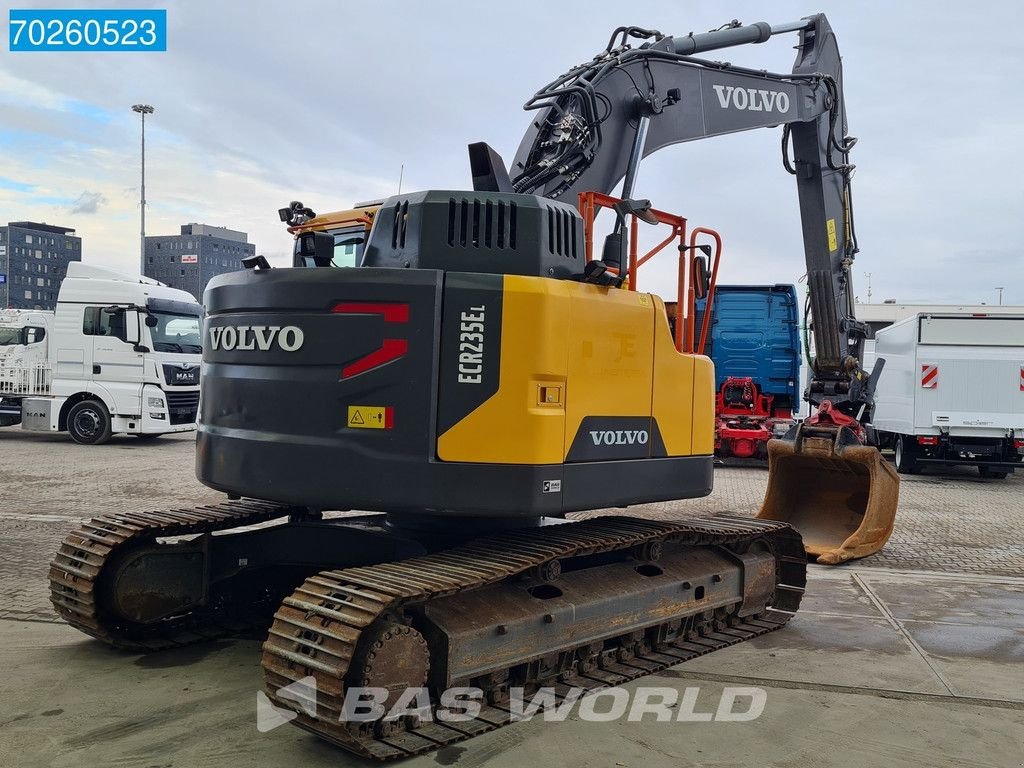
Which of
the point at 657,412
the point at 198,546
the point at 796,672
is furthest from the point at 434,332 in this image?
the point at 796,672

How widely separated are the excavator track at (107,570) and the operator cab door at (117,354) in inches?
515

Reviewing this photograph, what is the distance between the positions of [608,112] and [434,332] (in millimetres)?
3245

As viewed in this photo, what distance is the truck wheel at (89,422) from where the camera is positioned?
60.2ft

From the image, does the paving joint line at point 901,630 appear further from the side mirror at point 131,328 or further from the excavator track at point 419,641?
the side mirror at point 131,328

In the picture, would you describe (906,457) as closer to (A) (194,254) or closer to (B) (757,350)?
(B) (757,350)

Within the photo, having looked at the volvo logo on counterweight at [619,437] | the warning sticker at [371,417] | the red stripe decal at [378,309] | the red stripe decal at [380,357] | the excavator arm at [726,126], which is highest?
the excavator arm at [726,126]

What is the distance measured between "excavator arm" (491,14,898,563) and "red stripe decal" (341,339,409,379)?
4.19ft

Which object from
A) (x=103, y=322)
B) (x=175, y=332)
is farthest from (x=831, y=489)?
(x=103, y=322)

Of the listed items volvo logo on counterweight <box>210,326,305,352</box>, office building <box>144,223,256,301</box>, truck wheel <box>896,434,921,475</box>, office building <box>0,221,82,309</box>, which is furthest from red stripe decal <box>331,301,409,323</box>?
office building <box>0,221,82,309</box>

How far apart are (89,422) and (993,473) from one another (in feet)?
55.6

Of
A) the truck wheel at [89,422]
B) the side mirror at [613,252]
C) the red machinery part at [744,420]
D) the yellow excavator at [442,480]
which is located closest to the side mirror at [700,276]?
the yellow excavator at [442,480]

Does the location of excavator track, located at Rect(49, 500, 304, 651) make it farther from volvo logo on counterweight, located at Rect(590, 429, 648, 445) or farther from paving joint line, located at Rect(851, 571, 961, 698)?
paving joint line, located at Rect(851, 571, 961, 698)

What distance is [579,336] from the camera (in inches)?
187

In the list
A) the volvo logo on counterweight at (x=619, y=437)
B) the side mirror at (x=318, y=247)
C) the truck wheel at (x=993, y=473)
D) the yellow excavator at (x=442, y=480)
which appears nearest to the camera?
the yellow excavator at (x=442, y=480)
